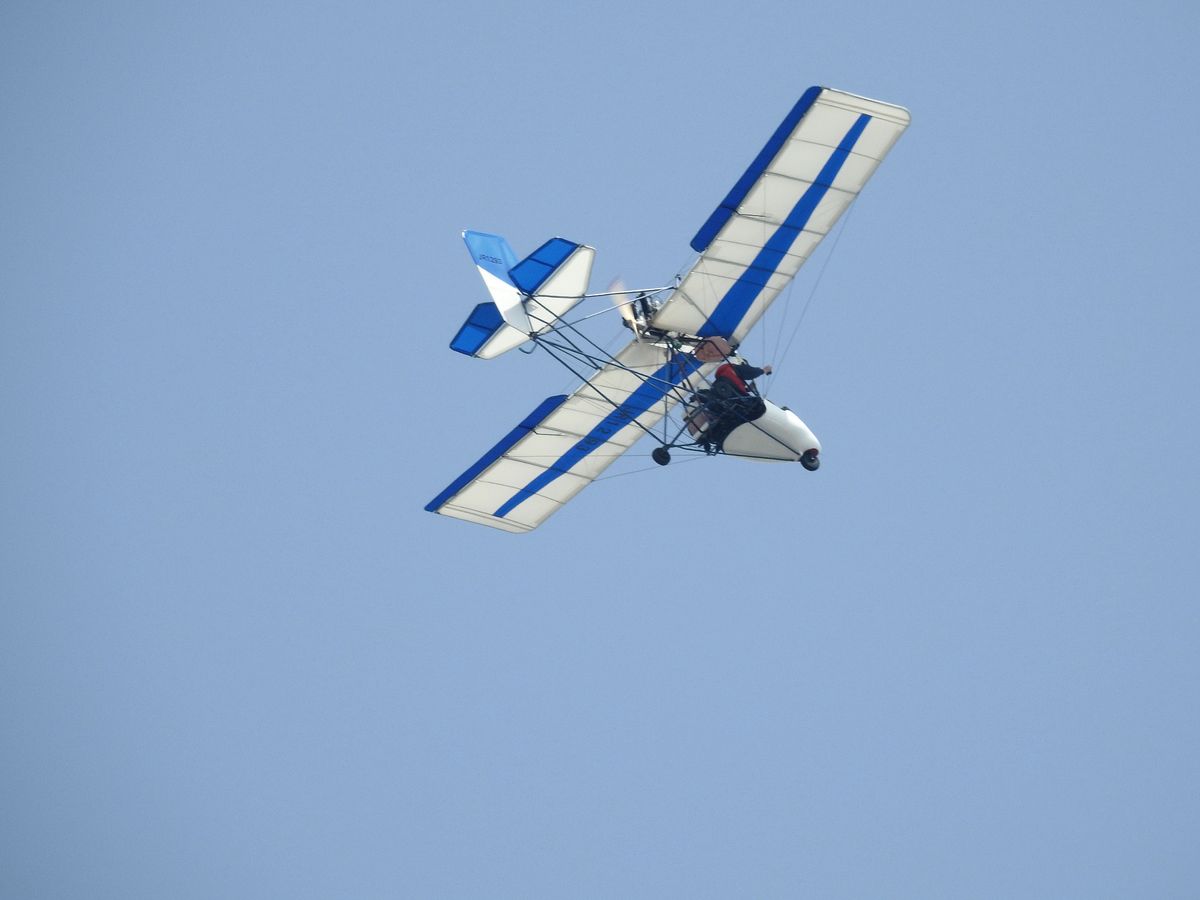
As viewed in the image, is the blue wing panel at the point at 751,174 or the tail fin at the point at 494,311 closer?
the blue wing panel at the point at 751,174

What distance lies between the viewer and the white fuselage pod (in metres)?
32.0

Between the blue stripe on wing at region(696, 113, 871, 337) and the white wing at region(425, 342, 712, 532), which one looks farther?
the white wing at region(425, 342, 712, 532)

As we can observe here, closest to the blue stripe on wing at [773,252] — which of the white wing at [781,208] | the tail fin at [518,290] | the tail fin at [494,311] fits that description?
the white wing at [781,208]

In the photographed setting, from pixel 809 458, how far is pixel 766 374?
2.50 metres

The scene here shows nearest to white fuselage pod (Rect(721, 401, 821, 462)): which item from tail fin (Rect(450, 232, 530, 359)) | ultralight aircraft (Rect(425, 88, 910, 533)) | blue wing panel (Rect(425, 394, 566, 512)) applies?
ultralight aircraft (Rect(425, 88, 910, 533))

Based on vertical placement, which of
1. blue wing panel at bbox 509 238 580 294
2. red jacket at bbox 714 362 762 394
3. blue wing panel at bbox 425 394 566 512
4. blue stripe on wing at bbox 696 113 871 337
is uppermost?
blue stripe on wing at bbox 696 113 871 337

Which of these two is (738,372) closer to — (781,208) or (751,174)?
(781,208)

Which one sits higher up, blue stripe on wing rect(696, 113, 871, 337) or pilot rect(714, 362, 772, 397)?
blue stripe on wing rect(696, 113, 871, 337)

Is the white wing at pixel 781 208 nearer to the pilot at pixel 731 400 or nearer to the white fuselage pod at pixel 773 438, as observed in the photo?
the pilot at pixel 731 400

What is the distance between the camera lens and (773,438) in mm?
32312

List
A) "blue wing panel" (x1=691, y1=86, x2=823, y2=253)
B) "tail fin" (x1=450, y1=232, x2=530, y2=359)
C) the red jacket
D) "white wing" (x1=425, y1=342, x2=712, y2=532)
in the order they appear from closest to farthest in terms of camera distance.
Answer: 1. "blue wing panel" (x1=691, y1=86, x2=823, y2=253)
2. "tail fin" (x1=450, y1=232, x2=530, y2=359)
3. the red jacket
4. "white wing" (x1=425, y1=342, x2=712, y2=532)

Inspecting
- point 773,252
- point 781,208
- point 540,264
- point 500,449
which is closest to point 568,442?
point 500,449

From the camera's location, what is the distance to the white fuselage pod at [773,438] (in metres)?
32.0

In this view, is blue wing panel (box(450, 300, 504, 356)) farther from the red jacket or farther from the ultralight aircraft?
the red jacket
